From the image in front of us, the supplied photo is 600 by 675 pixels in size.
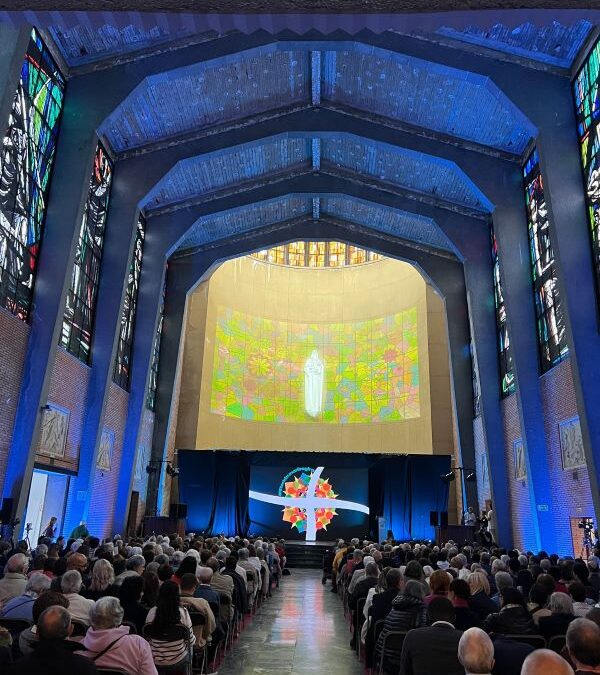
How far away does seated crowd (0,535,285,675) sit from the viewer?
3145 millimetres

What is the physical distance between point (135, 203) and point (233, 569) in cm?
1115

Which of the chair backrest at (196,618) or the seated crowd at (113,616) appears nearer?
the seated crowd at (113,616)

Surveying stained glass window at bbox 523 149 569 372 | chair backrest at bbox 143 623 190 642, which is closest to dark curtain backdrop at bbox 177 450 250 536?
stained glass window at bbox 523 149 569 372

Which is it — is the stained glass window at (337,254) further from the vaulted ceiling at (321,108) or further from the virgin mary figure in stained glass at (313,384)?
the vaulted ceiling at (321,108)

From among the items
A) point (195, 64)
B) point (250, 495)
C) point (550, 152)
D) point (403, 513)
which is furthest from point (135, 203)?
point (403, 513)

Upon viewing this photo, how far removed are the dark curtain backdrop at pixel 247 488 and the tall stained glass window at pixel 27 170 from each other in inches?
489

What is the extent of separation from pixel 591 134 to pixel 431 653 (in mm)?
11355

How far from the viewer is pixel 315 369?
2970cm

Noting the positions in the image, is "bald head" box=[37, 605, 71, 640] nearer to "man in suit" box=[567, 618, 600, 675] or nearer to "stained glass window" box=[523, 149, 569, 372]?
"man in suit" box=[567, 618, 600, 675]

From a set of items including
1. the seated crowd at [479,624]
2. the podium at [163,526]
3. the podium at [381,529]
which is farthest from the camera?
the podium at [381,529]

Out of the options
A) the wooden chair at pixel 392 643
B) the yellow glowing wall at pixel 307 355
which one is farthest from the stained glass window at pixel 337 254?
the wooden chair at pixel 392 643

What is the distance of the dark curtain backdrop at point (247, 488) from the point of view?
23.4m

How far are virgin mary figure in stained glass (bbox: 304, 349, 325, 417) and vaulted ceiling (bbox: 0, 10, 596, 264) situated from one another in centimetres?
922

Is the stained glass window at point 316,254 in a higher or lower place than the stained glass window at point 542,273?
higher
